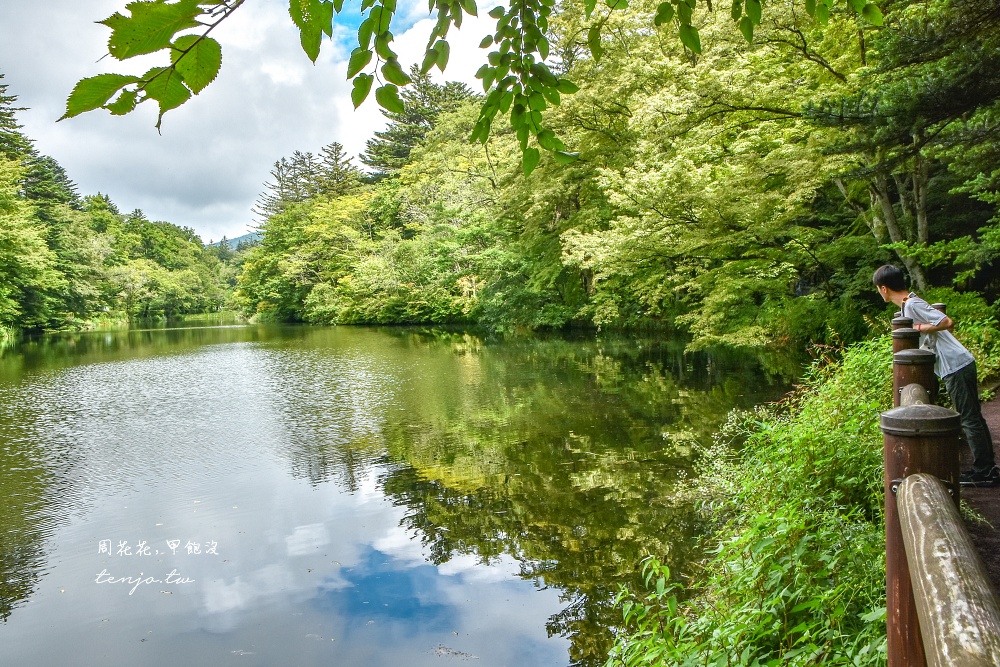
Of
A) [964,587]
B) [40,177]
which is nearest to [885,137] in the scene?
[964,587]

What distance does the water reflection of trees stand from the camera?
15.1 ft

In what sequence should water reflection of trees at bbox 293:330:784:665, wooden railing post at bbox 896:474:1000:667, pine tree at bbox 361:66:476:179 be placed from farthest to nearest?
1. pine tree at bbox 361:66:476:179
2. water reflection of trees at bbox 293:330:784:665
3. wooden railing post at bbox 896:474:1000:667

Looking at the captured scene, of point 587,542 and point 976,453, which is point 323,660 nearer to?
point 587,542

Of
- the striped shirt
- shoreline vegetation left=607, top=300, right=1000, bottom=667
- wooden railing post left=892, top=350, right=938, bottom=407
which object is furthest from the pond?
wooden railing post left=892, top=350, right=938, bottom=407

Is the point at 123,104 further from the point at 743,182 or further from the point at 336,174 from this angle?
the point at 336,174

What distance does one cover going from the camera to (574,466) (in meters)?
6.82

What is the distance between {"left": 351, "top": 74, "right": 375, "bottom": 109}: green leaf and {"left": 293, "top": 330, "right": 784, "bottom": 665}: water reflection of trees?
3414 millimetres

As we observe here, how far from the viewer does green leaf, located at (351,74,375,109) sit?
154 centimetres

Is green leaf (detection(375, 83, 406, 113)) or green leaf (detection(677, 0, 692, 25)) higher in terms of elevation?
green leaf (detection(677, 0, 692, 25))

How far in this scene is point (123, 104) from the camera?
105 cm

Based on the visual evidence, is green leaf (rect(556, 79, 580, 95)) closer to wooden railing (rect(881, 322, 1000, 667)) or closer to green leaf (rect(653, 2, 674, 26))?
green leaf (rect(653, 2, 674, 26))

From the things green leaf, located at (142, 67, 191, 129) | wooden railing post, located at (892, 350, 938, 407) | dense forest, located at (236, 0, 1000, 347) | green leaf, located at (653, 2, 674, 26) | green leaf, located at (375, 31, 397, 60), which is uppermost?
dense forest, located at (236, 0, 1000, 347)

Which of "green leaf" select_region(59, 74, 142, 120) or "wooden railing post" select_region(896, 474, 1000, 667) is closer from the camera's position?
"wooden railing post" select_region(896, 474, 1000, 667)

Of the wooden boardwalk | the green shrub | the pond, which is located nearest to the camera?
the green shrub
